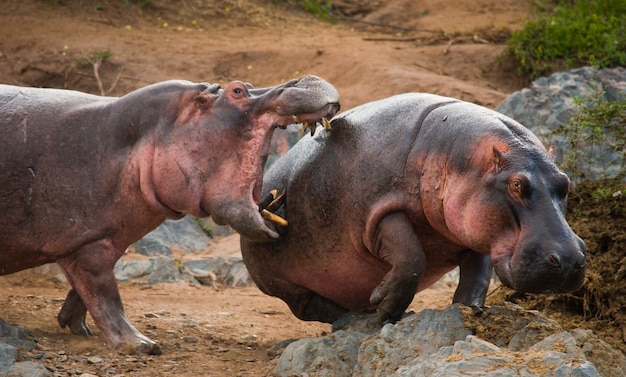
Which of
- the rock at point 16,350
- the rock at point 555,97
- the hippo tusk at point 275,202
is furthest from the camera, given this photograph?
the rock at point 555,97

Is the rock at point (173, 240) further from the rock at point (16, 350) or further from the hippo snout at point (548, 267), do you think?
the hippo snout at point (548, 267)

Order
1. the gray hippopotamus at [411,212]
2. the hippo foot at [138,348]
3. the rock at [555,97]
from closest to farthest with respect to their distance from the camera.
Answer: the gray hippopotamus at [411,212] → the hippo foot at [138,348] → the rock at [555,97]

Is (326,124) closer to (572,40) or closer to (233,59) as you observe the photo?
(233,59)

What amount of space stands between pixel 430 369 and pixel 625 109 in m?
3.63

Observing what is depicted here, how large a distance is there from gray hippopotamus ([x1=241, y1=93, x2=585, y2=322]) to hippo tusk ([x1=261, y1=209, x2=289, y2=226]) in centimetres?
10

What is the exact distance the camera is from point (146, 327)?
6.74 metres

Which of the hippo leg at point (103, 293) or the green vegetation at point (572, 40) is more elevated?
the green vegetation at point (572, 40)

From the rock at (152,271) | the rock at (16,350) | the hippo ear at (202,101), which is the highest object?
the hippo ear at (202,101)

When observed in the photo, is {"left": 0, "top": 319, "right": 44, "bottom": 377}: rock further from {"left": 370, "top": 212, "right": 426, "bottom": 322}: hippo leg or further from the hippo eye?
the hippo eye

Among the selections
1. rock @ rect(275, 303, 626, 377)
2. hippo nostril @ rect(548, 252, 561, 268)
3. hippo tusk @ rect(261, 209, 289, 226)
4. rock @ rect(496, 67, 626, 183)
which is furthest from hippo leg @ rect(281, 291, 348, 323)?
rock @ rect(496, 67, 626, 183)

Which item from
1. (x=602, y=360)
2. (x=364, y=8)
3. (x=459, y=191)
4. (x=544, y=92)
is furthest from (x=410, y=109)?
(x=364, y=8)

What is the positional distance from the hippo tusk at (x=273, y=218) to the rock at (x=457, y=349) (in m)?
0.82

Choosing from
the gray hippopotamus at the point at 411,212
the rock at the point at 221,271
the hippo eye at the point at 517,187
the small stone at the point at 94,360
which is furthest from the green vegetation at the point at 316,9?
the hippo eye at the point at 517,187

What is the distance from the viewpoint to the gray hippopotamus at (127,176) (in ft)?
19.6
